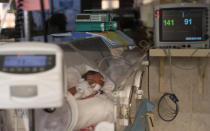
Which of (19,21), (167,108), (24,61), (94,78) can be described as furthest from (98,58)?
(167,108)

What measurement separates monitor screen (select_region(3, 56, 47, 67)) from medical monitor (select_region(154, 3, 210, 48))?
1.35 metres

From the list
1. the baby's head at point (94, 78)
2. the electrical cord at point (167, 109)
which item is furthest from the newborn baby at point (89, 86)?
the electrical cord at point (167, 109)

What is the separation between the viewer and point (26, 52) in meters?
0.80

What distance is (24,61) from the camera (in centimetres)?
79

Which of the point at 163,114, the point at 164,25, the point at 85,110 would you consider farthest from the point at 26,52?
the point at 163,114

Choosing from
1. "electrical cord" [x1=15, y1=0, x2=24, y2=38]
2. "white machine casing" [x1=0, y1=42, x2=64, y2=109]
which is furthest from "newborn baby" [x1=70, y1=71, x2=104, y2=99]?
"electrical cord" [x1=15, y1=0, x2=24, y2=38]

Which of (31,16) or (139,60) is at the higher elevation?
(31,16)

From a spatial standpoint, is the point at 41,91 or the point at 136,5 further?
the point at 136,5

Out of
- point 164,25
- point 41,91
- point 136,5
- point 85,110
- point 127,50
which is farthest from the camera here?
point 136,5

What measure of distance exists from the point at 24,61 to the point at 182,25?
4.77ft

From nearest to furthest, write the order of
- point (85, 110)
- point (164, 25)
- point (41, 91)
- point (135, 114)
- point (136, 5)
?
1. point (41, 91)
2. point (85, 110)
3. point (135, 114)
4. point (164, 25)
5. point (136, 5)

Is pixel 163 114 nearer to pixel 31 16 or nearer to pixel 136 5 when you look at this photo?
pixel 136 5

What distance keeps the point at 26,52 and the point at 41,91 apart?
0.12 m

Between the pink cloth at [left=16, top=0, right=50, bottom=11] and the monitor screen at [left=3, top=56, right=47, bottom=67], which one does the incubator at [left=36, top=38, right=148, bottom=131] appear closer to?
the monitor screen at [left=3, top=56, right=47, bottom=67]
